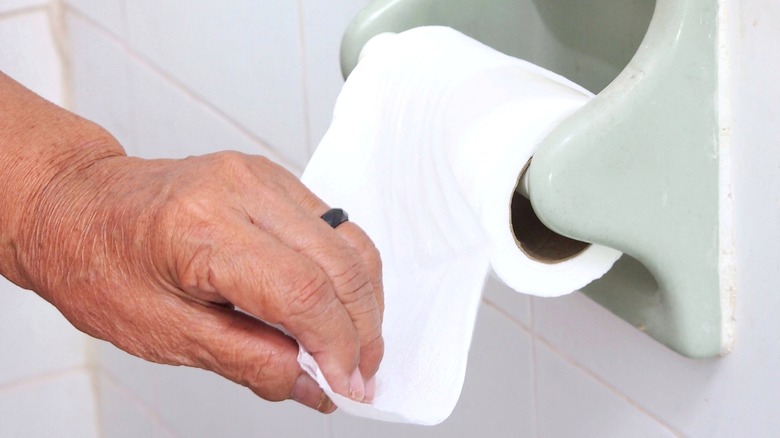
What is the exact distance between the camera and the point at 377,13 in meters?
0.49

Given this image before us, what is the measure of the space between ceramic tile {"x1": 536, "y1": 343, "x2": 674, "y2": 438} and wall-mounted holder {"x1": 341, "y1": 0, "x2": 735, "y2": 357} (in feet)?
0.23

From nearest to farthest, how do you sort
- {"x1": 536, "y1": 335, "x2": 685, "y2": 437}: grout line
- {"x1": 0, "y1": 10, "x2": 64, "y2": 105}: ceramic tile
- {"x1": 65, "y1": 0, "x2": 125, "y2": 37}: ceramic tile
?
{"x1": 536, "y1": 335, "x2": 685, "y2": 437}: grout line
{"x1": 65, "y1": 0, "x2": 125, "y2": 37}: ceramic tile
{"x1": 0, "y1": 10, "x2": 64, "y2": 105}: ceramic tile

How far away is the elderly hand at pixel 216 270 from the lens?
379 millimetres

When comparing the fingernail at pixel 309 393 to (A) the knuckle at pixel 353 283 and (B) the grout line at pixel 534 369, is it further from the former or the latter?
(B) the grout line at pixel 534 369

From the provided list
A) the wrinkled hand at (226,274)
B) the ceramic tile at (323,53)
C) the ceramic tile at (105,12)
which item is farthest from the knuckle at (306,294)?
the ceramic tile at (105,12)

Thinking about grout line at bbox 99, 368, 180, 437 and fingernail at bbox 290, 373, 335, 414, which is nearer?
fingernail at bbox 290, 373, 335, 414

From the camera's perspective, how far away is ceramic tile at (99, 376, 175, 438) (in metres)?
1.13

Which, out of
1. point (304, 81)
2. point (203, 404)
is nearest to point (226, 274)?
point (304, 81)

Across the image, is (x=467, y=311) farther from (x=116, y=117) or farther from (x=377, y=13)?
(x=116, y=117)

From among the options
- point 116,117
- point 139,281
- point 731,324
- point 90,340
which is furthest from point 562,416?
point 90,340

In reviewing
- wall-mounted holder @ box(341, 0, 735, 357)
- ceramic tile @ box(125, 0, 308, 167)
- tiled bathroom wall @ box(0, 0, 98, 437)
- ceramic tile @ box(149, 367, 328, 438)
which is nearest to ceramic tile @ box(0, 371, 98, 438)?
tiled bathroom wall @ box(0, 0, 98, 437)

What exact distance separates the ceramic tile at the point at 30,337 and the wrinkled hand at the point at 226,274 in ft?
2.37

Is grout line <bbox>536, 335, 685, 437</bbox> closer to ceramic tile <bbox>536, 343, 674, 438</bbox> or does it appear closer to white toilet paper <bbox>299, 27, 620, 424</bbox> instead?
ceramic tile <bbox>536, 343, 674, 438</bbox>

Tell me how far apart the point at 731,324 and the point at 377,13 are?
205 millimetres
